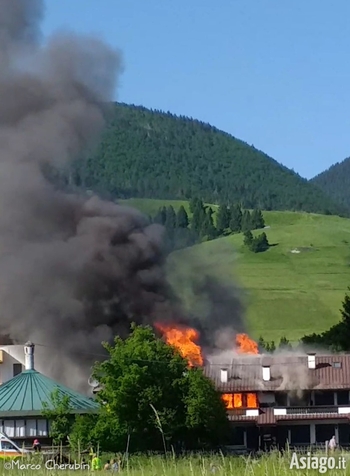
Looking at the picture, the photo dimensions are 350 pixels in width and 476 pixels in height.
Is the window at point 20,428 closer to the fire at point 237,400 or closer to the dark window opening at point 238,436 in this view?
the dark window opening at point 238,436

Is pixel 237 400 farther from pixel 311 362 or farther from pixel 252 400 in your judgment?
pixel 311 362

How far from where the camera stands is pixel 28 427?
56.0m

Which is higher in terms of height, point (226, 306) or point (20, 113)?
point (20, 113)

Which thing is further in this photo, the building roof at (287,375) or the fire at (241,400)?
the fire at (241,400)

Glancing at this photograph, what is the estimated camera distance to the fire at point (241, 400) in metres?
67.7

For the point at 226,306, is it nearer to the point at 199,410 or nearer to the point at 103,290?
the point at 103,290

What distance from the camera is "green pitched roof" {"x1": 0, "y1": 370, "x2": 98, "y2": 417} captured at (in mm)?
55656

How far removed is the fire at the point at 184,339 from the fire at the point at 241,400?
15.6ft

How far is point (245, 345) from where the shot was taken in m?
81.9

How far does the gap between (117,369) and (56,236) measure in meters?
33.0

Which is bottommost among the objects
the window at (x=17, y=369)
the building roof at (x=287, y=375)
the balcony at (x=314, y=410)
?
the balcony at (x=314, y=410)

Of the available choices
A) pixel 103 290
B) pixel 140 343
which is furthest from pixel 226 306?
pixel 140 343

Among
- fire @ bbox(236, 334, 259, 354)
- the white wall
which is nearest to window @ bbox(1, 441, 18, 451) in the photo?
the white wall

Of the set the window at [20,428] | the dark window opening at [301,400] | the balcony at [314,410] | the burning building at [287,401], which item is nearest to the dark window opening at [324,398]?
the burning building at [287,401]
